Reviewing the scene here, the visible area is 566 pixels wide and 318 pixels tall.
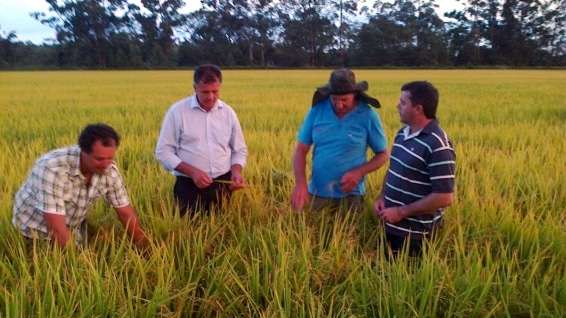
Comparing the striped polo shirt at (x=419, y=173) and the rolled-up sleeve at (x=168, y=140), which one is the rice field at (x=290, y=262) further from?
the rolled-up sleeve at (x=168, y=140)

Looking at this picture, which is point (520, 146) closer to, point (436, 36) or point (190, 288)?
point (190, 288)

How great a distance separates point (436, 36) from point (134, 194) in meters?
54.2

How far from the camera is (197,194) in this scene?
3.39 meters

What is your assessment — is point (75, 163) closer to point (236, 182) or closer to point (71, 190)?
point (71, 190)

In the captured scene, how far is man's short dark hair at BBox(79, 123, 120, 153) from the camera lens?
2342 millimetres

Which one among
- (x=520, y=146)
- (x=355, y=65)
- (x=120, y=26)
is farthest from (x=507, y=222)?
(x=120, y=26)

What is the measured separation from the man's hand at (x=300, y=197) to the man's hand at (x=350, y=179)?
9.2 inches

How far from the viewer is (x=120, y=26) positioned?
57.2 metres

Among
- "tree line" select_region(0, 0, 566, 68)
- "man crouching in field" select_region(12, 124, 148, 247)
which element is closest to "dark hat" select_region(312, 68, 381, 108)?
"man crouching in field" select_region(12, 124, 148, 247)

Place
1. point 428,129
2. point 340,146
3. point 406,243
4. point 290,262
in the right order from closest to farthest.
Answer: point 290,262 < point 428,129 < point 406,243 < point 340,146

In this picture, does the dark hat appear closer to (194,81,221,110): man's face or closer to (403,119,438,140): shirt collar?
(403,119,438,140): shirt collar

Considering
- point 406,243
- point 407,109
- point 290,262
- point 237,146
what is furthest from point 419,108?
point 237,146

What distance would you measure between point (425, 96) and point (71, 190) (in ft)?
5.94

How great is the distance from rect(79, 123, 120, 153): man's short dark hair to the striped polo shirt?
1.42 meters
